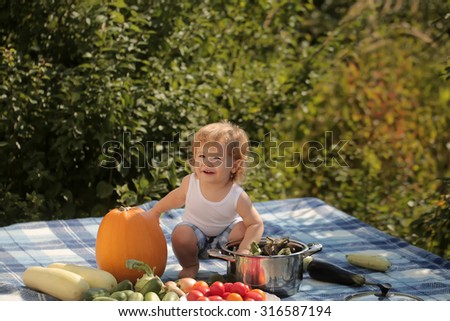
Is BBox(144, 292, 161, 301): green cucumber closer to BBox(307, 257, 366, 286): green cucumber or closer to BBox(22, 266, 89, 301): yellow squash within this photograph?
BBox(22, 266, 89, 301): yellow squash

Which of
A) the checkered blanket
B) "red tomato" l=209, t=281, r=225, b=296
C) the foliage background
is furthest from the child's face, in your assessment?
the foliage background

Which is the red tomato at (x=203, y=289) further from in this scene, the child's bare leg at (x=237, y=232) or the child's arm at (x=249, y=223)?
the child's bare leg at (x=237, y=232)

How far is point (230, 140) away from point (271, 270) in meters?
0.69

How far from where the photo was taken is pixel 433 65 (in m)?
7.95

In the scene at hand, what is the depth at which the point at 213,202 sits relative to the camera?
4312 mm

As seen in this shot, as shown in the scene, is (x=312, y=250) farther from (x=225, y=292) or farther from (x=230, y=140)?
(x=230, y=140)

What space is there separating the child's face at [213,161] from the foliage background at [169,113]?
138cm

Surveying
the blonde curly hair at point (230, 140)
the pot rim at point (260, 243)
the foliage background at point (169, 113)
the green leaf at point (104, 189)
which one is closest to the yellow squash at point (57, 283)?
the pot rim at point (260, 243)

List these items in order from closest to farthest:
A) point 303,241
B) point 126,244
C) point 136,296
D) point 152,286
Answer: point 136,296 < point 152,286 < point 126,244 < point 303,241

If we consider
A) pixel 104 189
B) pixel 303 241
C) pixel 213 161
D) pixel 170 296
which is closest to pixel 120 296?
pixel 170 296

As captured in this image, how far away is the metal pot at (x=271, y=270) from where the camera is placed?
12.6 feet

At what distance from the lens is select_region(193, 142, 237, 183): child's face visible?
4.20m

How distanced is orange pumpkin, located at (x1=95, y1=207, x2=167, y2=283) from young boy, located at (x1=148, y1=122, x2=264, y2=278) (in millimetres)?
186

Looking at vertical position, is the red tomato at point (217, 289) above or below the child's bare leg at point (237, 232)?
below
